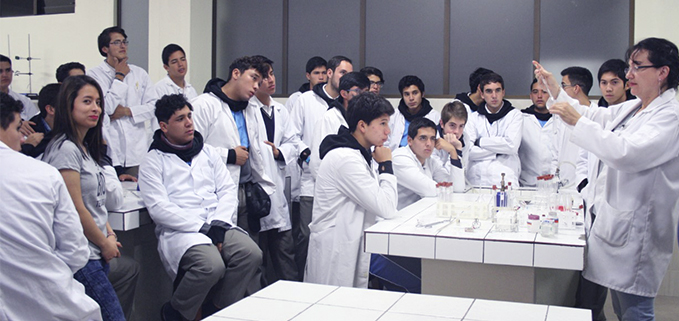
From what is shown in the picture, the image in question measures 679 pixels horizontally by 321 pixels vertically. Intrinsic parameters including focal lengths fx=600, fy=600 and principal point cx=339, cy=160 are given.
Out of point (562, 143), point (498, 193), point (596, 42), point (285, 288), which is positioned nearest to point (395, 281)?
point (498, 193)

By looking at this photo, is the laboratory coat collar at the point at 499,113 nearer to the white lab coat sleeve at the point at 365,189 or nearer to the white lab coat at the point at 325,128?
the white lab coat at the point at 325,128

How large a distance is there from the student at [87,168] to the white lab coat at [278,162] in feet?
3.59

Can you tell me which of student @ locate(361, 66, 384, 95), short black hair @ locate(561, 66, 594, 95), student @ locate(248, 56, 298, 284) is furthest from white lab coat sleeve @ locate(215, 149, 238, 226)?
short black hair @ locate(561, 66, 594, 95)

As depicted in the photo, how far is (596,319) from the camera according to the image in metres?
3.32

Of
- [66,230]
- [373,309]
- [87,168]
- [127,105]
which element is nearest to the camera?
[373,309]

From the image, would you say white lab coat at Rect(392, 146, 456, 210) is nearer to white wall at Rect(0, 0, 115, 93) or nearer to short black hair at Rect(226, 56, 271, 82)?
short black hair at Rect(226, 56, 271, 82)

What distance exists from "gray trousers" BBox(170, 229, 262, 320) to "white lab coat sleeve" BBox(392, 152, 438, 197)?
35.5 inches

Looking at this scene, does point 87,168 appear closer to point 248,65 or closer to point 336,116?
point 248,65

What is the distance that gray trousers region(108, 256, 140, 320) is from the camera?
2613 mm

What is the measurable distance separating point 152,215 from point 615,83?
2.71 m

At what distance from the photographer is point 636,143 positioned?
2.11 m

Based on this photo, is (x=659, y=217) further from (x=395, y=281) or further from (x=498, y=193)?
(x=395, y=281)

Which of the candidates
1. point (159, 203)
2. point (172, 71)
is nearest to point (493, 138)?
point (159, 203)

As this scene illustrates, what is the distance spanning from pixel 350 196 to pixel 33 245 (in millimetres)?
1364
